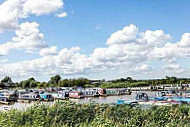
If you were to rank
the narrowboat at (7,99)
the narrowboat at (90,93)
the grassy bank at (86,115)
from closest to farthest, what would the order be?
the grassy bank at (86,115), the narrowboat at (7,99), the narrowboat at (90,93)

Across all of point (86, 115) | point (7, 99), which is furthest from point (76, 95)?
point (86, 115)

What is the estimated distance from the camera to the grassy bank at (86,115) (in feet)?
27.1

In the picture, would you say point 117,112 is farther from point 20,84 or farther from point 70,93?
point 20,84

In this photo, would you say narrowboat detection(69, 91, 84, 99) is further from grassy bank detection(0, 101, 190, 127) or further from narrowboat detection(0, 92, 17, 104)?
grassy bank detection(0, 101, 190, 127)

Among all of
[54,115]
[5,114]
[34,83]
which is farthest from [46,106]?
[34,83]

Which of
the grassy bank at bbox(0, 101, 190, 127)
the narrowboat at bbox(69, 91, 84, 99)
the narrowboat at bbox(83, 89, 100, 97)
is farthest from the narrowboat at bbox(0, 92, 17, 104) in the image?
the grassy bank at bbox(0, 101, 190, 127)

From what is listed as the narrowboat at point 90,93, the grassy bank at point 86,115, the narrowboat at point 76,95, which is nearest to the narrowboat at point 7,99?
the narrowboat at point 76,95

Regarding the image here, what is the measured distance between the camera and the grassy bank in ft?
27.1

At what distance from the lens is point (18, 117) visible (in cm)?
855

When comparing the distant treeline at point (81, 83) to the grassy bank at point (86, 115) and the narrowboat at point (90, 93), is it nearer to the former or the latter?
the narrowboat at point (90, 93)

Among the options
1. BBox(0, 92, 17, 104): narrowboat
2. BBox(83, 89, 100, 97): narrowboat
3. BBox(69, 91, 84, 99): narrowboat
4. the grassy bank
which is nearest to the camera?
the grassy bank

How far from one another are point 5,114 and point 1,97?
35486 mm

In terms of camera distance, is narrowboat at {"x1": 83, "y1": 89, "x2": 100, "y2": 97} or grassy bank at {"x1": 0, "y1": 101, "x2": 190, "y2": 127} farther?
narrowboat at {"x1": 83, "y1": 89, "x2": 100, "y2": 97}

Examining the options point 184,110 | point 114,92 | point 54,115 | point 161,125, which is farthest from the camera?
point 114,92
